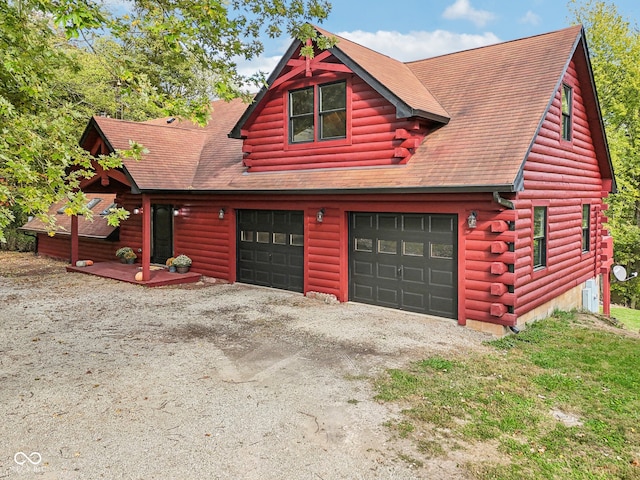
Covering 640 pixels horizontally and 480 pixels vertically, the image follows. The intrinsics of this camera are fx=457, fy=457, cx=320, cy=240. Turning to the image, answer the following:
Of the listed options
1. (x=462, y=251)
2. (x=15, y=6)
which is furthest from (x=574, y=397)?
(x=15, y=6)

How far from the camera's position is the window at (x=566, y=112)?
431 inches

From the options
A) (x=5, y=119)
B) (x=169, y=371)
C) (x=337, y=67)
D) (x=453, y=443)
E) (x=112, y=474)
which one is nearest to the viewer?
(x=112, y=474)

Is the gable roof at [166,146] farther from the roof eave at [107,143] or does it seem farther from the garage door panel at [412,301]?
the garage door panel at [412,301]

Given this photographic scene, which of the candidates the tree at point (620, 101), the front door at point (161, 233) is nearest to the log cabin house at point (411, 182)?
the front door at point (161, 233)

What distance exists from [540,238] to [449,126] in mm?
3134

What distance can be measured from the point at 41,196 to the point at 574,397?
6854mm

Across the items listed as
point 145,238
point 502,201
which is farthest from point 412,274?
point 145,238

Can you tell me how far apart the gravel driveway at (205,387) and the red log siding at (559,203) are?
2.02m

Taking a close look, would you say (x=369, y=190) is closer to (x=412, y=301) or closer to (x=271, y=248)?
(x=412, y=301)

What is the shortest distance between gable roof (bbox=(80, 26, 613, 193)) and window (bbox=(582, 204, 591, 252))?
157 centimetres

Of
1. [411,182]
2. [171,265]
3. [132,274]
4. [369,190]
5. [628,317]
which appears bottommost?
[628,317]

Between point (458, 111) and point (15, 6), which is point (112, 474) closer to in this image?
point (15, 6)

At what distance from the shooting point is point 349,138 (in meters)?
10.8

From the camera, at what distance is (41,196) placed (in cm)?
529
